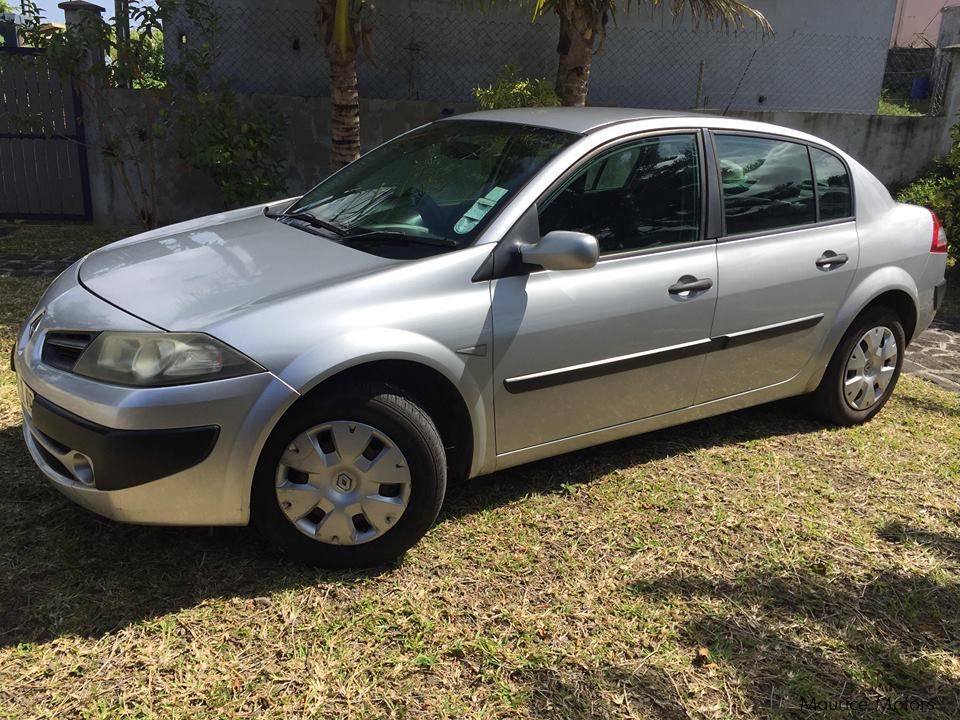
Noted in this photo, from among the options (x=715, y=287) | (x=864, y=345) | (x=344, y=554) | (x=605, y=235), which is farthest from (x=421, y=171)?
(x=864, y=345)

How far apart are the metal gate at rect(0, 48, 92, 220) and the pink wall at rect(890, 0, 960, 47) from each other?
1629cm

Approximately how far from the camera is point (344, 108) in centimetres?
723

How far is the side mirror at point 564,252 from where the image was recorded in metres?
3.06

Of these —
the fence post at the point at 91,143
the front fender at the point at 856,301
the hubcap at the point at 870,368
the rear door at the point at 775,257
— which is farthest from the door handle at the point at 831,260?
the fence post at the point at 91,143

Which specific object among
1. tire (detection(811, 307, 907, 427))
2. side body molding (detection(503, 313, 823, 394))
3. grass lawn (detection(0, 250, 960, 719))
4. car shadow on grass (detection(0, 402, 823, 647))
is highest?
side body molding (detection(503, 313, 823, 394))

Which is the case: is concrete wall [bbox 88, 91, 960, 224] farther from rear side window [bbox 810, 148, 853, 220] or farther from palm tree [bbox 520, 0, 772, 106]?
rear side window [bbox 810, 148, 853, 220]

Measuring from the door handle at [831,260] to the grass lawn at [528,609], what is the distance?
106 cm

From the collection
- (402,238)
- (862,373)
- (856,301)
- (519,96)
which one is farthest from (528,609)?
(519,96)

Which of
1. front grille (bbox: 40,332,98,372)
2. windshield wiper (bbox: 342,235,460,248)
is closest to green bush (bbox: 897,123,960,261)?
windshield wiper (bbox: 342,235,460,248)

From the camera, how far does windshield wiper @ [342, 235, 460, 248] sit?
10.5ft

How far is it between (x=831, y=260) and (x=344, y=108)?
460 cm

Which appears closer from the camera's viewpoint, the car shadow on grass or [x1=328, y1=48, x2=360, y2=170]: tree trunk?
the car shadow on grass

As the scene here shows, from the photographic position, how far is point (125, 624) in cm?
271

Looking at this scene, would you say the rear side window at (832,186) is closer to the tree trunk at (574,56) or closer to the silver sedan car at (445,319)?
the silver sedan car at (445,319)
